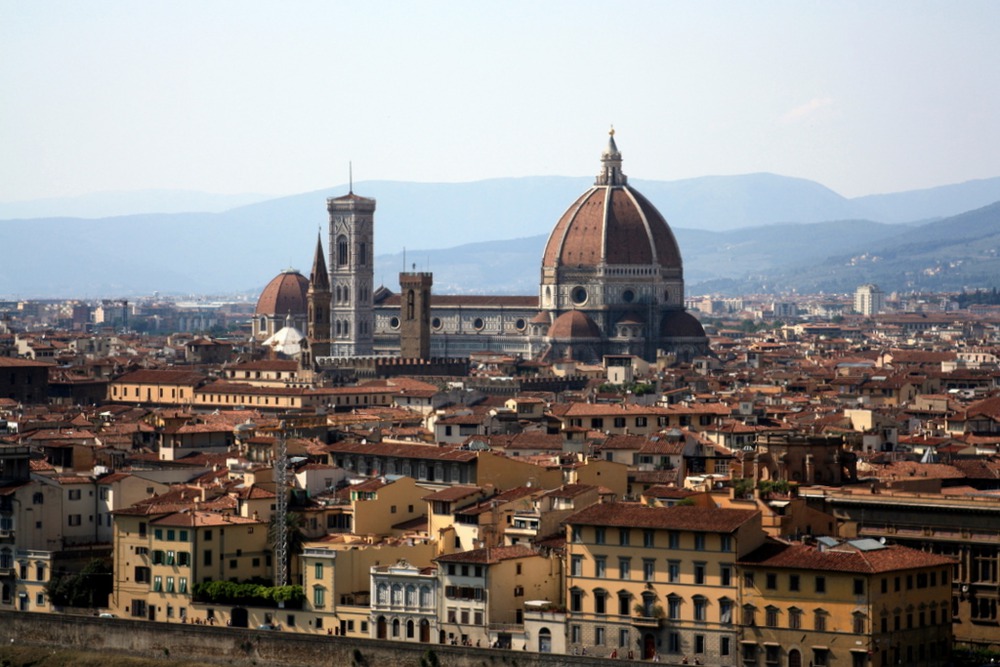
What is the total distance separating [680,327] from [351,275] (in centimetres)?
2429

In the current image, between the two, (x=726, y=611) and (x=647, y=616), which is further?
(x=647, y=616)

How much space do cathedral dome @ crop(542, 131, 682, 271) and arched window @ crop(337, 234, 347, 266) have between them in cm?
1534

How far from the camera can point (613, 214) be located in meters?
180

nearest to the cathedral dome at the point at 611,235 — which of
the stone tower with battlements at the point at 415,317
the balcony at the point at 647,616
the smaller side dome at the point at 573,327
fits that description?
the smaller side dome at the point at 573,327

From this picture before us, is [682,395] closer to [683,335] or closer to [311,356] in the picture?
[311,356]

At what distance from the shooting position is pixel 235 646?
Answer: 53.5 m

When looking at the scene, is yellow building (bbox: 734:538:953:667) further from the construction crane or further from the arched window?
the arched window

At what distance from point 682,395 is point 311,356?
115 feet

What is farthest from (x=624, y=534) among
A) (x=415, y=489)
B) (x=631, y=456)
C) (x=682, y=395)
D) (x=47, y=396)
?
(x=47, y=396)

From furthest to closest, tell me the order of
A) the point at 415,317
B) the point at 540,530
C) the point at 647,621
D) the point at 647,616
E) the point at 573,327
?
1. the point at 415,317
2. the point at 573,327
3. the point at 540,530
4. the point at 647,616
5. the point at 647,621

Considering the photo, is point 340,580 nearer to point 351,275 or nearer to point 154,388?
point 154,388

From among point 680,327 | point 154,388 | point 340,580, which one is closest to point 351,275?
point 680,327

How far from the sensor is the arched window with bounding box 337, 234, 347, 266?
176875 millimetres

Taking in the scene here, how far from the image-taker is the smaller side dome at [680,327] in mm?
171250
